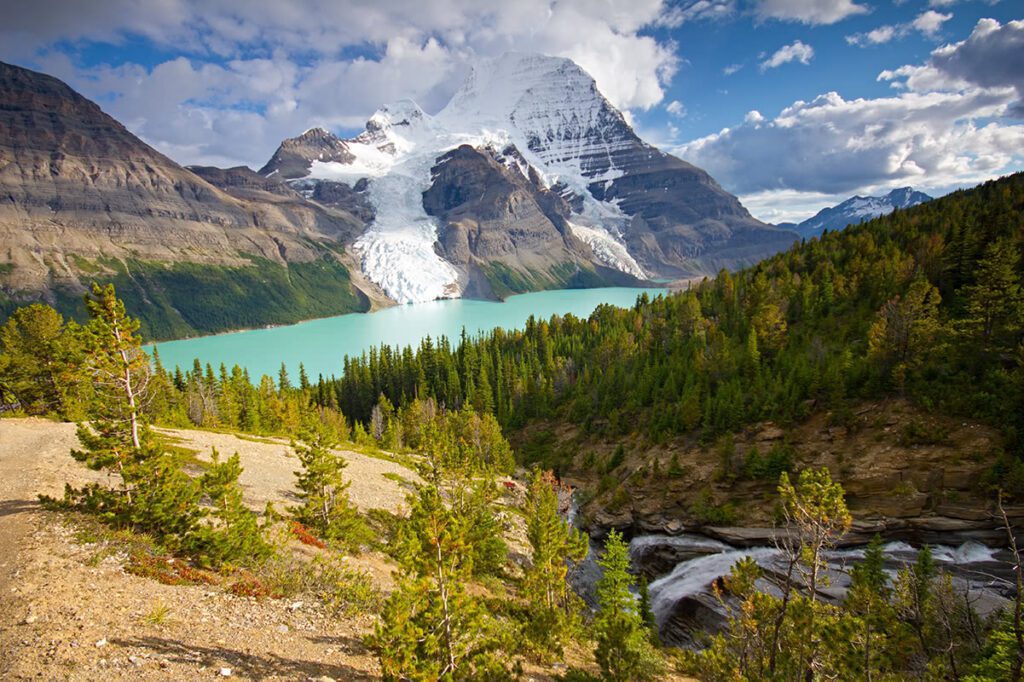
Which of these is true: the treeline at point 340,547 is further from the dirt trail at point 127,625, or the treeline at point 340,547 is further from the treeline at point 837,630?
the treeline at point 837,630

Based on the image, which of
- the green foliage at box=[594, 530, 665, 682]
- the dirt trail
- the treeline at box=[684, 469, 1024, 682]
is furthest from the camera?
the green foliage at box=[594, 530, 665, 682]

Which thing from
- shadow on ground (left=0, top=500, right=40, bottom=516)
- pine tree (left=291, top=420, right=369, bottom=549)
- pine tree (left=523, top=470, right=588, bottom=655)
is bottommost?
pine tree (left=523, top=470, right=588, bottom=655)

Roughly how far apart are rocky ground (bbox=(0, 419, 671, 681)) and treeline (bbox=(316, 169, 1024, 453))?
45455 mm

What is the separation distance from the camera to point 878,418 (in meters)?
44.5

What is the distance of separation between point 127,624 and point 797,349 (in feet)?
234

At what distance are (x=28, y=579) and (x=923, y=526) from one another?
1981 inches

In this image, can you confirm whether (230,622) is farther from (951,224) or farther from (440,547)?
(951,224)

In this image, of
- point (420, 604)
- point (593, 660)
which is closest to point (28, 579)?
point (420, 604)

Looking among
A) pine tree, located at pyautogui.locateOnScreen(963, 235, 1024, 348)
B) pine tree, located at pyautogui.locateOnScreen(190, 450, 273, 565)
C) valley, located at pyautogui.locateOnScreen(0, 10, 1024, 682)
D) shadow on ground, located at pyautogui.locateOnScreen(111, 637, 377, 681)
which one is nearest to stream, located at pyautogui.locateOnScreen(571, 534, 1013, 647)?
valley, located at pyautogui.locateOnScreen(0, 10, 1024, 682)

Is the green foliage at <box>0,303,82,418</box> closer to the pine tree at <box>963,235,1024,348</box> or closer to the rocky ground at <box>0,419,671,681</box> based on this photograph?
the rocky ground at <box>0,419,671,681</box>

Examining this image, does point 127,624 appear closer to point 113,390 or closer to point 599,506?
point 113,390

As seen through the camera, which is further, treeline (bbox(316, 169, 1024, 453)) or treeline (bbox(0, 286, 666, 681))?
treeline (bbox(316, 169, 1024, 453))

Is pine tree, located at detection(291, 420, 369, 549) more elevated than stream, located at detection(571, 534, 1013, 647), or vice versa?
pine tree, located at detection(291, 420, 369, 549)

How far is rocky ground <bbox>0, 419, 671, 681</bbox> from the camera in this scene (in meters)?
12.0
